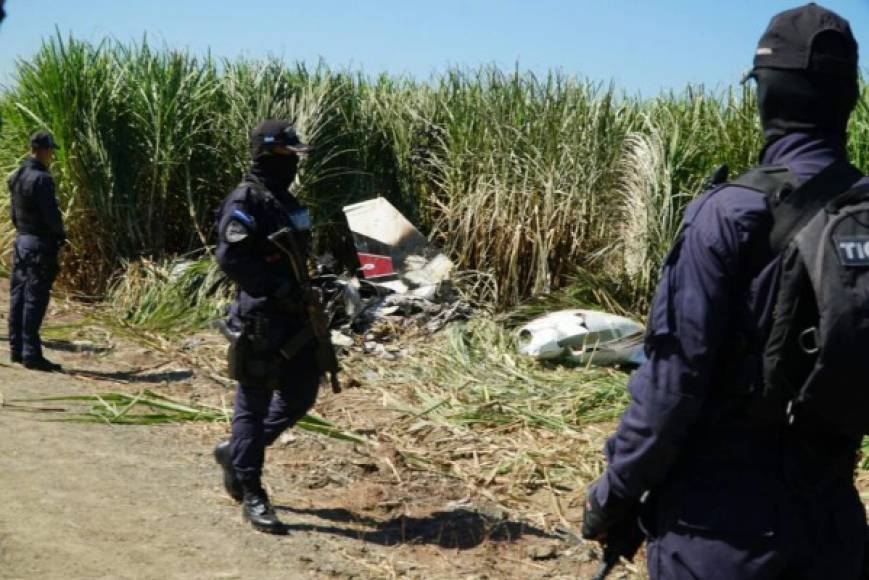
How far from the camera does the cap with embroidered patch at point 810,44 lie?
2357 millimetres

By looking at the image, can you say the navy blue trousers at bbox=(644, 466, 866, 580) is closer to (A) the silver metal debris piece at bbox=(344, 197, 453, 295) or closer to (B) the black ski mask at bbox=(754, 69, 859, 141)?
(B) the black ski mask at bbox=(754, 69, 859, 141)

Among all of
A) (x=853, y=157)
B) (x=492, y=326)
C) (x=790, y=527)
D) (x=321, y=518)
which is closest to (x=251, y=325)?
(x=321, y=518)

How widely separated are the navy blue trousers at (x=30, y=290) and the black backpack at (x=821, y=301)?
7.70m

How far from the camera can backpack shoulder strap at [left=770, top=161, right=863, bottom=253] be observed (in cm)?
229

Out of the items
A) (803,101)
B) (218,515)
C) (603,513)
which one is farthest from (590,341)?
(803,101)

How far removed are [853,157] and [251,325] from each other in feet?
17.8

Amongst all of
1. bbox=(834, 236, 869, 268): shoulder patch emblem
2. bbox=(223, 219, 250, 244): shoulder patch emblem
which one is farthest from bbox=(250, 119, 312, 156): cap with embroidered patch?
bbox=(834, 236, 869, 268): shoulder patch emblem

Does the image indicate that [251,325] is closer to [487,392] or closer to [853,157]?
[487,392]

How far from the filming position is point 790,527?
2.34 metres

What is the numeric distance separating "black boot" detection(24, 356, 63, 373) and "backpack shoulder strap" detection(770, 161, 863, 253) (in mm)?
7808

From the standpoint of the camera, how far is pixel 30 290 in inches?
355

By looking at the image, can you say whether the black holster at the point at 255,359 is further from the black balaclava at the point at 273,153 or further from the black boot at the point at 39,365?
the black boot at the point at 39,365

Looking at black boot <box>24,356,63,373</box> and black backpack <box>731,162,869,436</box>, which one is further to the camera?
black boot <box>24,356,63,373</box>

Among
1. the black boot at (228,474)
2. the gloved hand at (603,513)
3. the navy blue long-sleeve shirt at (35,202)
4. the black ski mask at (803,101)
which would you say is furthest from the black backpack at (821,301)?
the navy blue long-sleeve shirt at (35,202)
